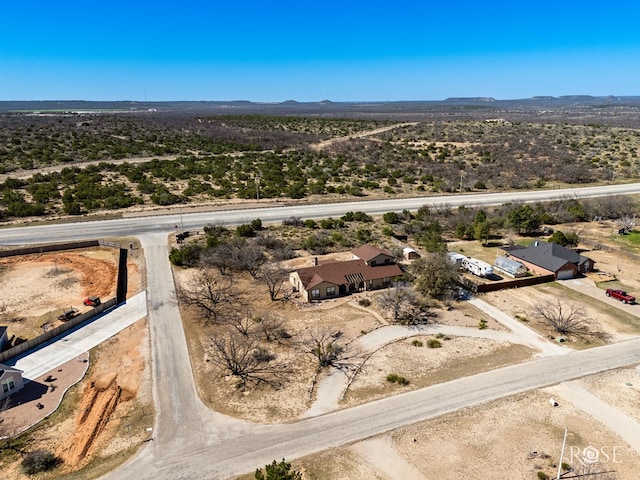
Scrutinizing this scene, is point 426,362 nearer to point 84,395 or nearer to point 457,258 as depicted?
point 457,258

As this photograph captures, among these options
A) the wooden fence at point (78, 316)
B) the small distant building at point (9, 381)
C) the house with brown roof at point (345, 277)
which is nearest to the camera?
the small distant building at point (9, 381)

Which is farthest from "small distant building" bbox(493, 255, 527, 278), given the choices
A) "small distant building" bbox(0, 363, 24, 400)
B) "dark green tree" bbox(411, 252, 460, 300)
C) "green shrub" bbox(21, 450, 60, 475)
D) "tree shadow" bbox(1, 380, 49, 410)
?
"small distant building" bbox(0, 363, 24, 400)

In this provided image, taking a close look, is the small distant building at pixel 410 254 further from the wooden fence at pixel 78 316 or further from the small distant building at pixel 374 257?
the wooden fence at pixel 78 316

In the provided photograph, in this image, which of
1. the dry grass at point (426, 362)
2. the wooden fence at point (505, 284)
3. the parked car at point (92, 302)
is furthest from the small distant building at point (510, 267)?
the parked car at point (92, 302)

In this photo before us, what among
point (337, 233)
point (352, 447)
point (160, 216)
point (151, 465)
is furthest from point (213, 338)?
point (160, 216)

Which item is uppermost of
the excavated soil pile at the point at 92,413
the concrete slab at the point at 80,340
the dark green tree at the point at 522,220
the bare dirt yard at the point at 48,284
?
the dark green tree at the point at 522,220

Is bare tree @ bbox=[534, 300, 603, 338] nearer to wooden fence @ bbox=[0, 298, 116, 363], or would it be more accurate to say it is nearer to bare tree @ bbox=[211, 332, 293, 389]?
bare tree @ bbox=[211, 332, 293, 389]

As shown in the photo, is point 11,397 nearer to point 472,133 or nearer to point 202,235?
point 202,235
